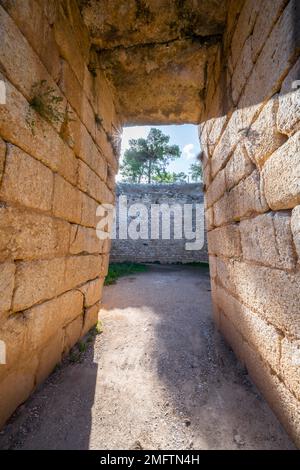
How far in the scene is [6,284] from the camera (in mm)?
1253

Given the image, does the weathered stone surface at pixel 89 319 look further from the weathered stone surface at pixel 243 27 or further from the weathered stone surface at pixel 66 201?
the weathered stone surface at pixel 243 27

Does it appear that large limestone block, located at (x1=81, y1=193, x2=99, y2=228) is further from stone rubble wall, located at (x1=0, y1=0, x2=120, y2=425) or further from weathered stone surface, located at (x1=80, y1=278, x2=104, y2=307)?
weathered stone surface, located at (x1=80, y1=278, x2=104, y2=307)

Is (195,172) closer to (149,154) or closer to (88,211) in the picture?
(149,154)

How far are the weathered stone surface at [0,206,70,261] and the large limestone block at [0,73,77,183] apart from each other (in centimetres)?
41

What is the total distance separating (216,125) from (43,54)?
1.67 metres

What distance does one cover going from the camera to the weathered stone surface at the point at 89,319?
8.02 feet

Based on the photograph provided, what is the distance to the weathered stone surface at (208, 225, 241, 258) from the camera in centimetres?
191

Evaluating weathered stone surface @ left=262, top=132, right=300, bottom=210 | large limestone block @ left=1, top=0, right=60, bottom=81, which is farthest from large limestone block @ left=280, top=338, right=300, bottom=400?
large limestone block @ left=1, top=0, right=60, bottom=81

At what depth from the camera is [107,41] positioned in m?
2.18

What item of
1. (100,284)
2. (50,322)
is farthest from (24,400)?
(100,284)

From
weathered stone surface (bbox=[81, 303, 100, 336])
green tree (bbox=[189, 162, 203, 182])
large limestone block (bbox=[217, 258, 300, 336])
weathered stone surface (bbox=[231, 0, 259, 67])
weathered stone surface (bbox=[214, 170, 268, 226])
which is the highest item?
green tree (bbox=[189, 162, 203, 182])

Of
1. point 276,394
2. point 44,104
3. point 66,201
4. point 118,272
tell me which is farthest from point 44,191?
point 118,272

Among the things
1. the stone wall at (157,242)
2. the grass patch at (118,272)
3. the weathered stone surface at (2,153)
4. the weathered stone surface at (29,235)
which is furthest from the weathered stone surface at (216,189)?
the stone wall at (157,242)

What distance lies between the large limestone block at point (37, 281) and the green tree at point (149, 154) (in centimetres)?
1891
